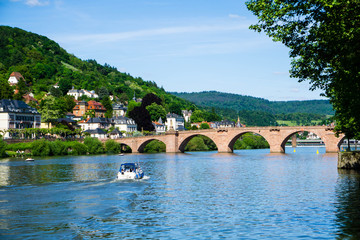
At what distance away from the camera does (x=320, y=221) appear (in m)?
26.0

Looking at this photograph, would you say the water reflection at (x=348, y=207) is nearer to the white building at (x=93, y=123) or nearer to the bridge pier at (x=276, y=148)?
the bridge pier at (x=276, y=148)

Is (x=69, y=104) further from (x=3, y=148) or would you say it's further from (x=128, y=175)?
(x=128, y=175)

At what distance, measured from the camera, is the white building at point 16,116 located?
4936 inches

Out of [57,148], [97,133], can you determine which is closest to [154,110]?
[97,133]

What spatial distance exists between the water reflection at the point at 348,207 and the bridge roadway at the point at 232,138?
57.3 m

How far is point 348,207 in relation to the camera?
97.6 ft

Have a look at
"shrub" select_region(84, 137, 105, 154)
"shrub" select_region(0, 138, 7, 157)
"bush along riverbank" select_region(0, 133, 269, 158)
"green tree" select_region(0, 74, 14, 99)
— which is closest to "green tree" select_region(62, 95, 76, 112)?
"green tree" select_region(0, 74, 14, 99)

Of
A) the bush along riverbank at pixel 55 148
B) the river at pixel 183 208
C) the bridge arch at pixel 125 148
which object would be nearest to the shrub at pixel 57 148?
the bush along riverbank at pixel 55 148

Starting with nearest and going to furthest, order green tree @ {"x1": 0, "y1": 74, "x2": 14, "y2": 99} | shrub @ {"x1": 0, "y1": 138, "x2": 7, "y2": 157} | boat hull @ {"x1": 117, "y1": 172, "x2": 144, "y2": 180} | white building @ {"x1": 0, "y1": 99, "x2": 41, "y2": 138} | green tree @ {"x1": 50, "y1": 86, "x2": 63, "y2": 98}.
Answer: boat hull @ {"x1": 117, "y1": 172, "x2": 144, "y2": 180} < shrub @ {"x1": 0, "y1": 138, "x2": 7, "y2": 157} < white building @ {"x1": 0, "y1": 99, "x2": 41, "y2": 138} < green tree @ {"x1": 0, "y1": 74, "x2": 14, "y2": 99} < green tree @ {"x1": 50, "y1": 86, "x2": 63, "y2": 98}

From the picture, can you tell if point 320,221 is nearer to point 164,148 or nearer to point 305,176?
point 305,176

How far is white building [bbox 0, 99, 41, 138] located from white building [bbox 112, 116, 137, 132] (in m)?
34.6

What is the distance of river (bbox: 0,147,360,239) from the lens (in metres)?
24.2

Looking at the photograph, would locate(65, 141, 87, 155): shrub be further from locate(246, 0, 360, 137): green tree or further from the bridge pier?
locate(246, 0, 360, 137): green tree

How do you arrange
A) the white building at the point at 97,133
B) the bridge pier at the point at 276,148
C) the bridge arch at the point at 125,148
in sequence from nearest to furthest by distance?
the bridge pier at the point at 276,148
the bridge arch at the point at 125,148
the white building at the point at 97,133
